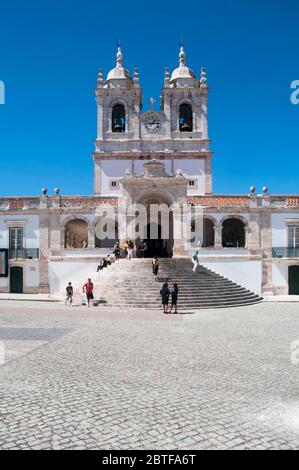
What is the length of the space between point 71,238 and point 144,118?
472 inches

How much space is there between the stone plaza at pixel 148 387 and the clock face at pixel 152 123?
81.0 ft

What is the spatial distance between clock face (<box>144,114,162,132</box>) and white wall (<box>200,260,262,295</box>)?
14047 millimetres

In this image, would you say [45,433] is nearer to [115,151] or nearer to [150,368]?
[150,368]

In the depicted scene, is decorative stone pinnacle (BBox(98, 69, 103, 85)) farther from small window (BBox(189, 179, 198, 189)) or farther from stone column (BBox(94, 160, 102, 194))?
small window (BBox(189, 179, 198, 189))

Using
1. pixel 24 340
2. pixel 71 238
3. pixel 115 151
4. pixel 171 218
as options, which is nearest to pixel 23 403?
pixel 24 340

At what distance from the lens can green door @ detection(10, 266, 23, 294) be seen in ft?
93.6

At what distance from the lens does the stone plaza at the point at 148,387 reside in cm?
505

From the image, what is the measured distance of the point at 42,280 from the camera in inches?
1110

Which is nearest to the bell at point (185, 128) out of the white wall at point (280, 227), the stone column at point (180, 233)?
the stone column at point (180, 233)

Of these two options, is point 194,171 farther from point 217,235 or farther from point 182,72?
point 182,72

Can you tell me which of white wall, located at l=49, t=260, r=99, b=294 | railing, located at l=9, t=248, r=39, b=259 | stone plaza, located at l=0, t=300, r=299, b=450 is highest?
railing, located at l=9, t=248, r=39, b=259

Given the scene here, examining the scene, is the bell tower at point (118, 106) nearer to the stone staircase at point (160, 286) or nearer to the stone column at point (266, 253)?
the stone column at point (266, 253)

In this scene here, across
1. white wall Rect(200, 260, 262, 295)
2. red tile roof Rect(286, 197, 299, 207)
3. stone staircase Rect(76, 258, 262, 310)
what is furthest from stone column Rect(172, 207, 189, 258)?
red tile roof Rect(286, 197, 299, 207)

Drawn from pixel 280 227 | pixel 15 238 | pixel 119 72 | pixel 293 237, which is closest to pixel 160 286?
pixel 280 227
